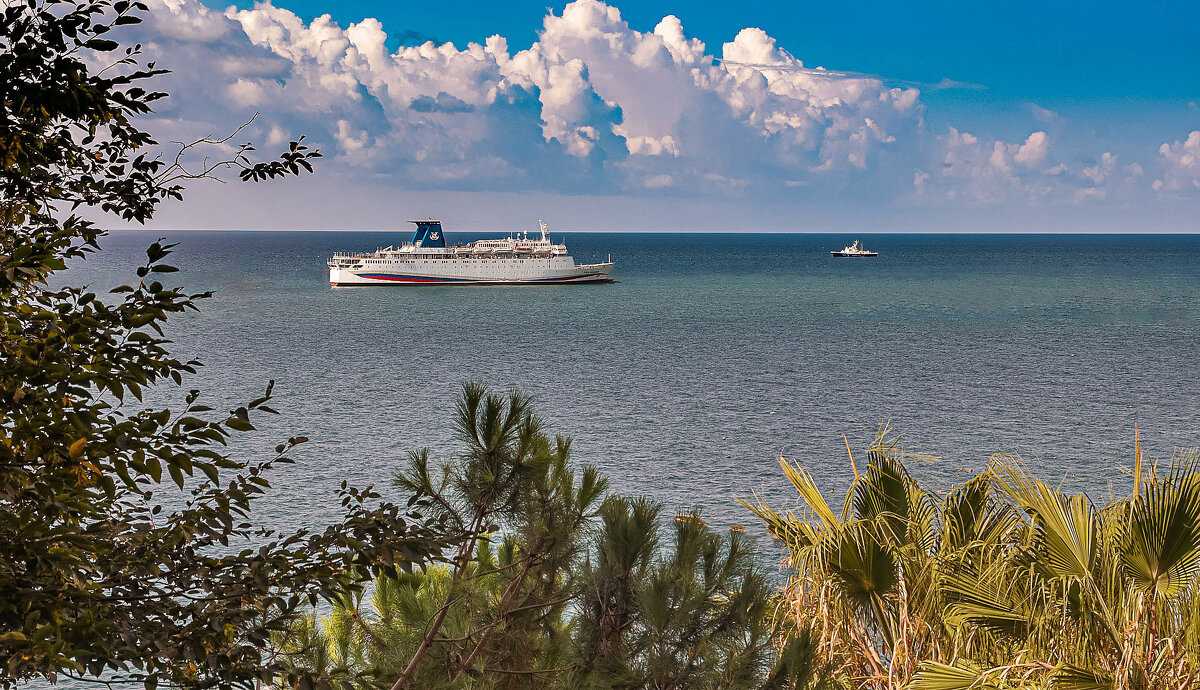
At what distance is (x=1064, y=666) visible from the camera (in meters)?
4.75

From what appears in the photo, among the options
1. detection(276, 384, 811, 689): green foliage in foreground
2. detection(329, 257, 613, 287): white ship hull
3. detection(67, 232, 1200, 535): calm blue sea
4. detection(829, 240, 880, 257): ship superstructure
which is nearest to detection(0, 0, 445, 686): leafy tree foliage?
detection(276, 384, 811, 689): green foliage in foreground

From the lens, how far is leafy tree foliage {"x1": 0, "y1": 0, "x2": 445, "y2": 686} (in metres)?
→ 2.45

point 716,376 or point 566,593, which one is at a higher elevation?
point 566,593

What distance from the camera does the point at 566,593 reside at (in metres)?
5.38

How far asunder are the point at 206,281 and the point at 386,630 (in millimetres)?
90157

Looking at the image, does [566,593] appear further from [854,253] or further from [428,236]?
[854,253]

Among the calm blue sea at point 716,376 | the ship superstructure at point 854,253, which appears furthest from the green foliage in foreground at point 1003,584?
the ship superstructure at point 854,253

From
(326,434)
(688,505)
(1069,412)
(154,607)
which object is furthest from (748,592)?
(1069,412)

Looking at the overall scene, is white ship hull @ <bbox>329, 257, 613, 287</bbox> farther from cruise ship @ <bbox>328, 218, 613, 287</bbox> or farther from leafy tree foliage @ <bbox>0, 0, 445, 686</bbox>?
leafy tree foliage @ <bbox>0, 0, 445, 686</bbox>

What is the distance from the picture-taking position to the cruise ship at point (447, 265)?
3017 inches

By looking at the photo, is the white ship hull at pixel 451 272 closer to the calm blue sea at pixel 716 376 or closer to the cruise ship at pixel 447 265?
the cruise ship at pixel 447 265

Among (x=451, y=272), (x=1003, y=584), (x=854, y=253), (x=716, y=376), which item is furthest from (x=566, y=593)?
(x=854, y=253)

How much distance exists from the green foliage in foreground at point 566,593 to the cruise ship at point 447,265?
72.5 metres

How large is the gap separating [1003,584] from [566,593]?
2726mm
